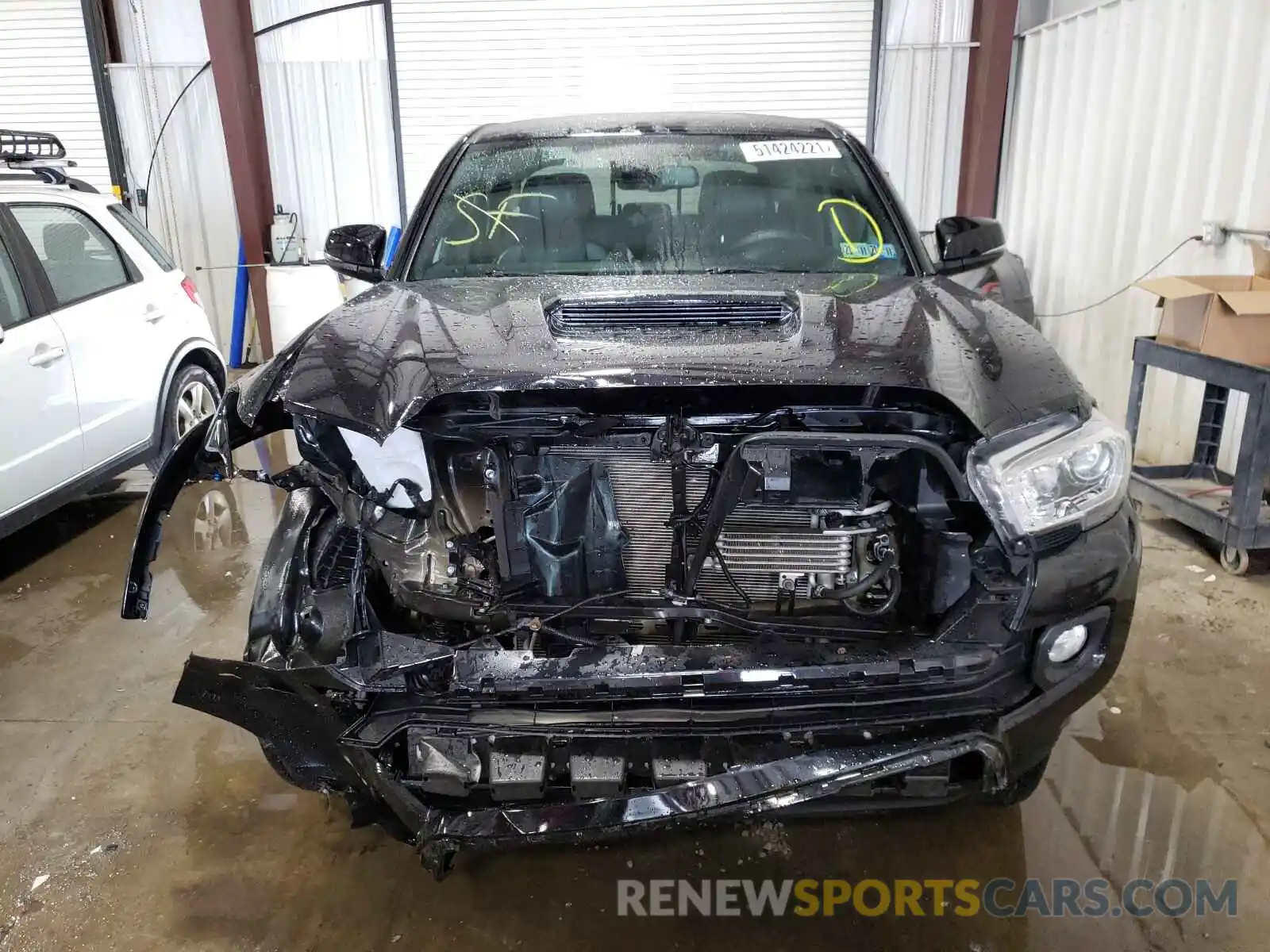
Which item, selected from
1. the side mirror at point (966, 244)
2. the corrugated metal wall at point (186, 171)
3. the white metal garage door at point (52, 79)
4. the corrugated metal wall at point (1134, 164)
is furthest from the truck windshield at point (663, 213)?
the white metal garage door at point (52, 79)

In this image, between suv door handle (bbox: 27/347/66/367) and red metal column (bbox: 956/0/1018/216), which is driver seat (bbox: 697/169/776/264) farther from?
red metal column (bbox: 956/0/1018/216)

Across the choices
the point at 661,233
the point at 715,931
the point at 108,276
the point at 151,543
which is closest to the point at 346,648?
the point at 151,543

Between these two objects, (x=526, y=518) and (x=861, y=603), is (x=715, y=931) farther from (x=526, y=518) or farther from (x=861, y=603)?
(x=526, y=518)

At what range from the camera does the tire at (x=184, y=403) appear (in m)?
4.14

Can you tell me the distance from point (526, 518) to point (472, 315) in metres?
Result: 0.49

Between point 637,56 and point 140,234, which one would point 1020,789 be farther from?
point 637,56

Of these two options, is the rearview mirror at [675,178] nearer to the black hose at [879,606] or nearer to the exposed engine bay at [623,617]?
the exposed engine bay at [623,617]

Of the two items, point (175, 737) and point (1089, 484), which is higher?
point (1089, 484)

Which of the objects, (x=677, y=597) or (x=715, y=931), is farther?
(x=715, y=931)

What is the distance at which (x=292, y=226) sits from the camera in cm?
709

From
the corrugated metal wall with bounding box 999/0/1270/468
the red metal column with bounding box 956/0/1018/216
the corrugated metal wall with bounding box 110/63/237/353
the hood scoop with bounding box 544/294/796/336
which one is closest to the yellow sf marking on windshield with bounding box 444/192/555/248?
the hood scoop with bounding box 544/294/796/336

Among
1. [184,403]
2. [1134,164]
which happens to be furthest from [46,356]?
[1134,164]

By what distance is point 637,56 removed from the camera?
6.50 meters

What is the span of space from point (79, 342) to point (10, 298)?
29 centimetres
